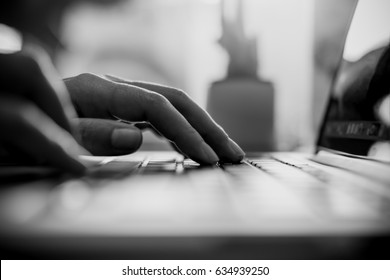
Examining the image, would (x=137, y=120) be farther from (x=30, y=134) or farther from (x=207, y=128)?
(x=30, y=134)

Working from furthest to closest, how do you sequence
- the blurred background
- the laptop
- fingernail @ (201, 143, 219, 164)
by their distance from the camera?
1. the blurred background
2. fingernail @ (201, 143, 219, 164)
3. the laptop

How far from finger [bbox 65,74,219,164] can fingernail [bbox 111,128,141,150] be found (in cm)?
3

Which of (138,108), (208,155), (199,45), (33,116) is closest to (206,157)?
(208,155)

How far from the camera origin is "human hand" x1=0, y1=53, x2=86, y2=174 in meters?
0.28

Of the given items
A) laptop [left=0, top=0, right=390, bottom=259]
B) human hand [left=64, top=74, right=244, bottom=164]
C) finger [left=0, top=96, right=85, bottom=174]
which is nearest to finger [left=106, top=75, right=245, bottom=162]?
human hand [left=64, top=74, right=244, bottom=164]

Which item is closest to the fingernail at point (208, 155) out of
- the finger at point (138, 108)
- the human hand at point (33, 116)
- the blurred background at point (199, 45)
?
the finger at point (138, 108)

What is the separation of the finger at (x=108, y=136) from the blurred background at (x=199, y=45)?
839mm

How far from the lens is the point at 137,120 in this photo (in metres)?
0.54

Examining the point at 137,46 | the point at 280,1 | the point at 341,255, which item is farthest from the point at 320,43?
the point at 341,255

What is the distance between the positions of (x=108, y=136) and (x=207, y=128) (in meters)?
0.13

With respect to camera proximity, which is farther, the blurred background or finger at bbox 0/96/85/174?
the blurred background

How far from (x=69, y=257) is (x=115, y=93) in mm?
390

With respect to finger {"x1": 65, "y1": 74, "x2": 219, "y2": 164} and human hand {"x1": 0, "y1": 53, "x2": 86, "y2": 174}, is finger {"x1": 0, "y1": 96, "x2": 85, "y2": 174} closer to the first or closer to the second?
human hand {"x1": 0, "y1": 53, "x2": 86, "y2": 174}

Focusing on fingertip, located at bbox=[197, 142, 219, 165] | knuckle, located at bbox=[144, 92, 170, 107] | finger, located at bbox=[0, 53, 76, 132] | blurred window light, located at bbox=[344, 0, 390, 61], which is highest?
blurred window light, located at bbox=[344, 0, 390, 61]
